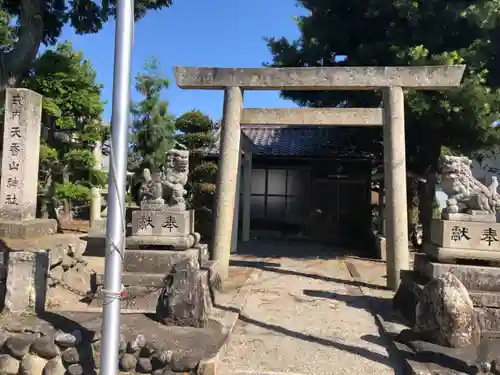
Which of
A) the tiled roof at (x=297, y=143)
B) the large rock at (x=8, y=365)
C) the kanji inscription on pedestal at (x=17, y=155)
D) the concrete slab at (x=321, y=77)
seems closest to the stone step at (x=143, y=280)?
the large rock at (x=8, y=365)

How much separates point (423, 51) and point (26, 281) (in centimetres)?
827

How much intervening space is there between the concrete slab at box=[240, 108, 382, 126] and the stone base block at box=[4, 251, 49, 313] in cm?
463

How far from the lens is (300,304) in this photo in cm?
640

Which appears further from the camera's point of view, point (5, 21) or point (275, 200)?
point (275, 200)

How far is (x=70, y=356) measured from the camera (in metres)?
4.02

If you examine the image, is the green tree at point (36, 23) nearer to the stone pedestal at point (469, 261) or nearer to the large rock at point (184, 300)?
the large rock at point (184, 300)

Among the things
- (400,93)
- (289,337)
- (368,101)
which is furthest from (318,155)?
(289,337)

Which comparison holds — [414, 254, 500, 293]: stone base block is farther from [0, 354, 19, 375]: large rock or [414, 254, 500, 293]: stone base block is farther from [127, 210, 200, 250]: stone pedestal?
[0, 354, 19, 375]: large rock

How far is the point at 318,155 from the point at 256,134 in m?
4.13

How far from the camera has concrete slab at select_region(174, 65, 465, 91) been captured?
23.5 feet

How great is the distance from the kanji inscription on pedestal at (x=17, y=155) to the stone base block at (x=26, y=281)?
135cm

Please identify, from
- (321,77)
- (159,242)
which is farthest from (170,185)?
(321,77)

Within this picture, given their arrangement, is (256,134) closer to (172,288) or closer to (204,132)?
(204,132)

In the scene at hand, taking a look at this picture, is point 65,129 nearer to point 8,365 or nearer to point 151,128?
point 151,128
